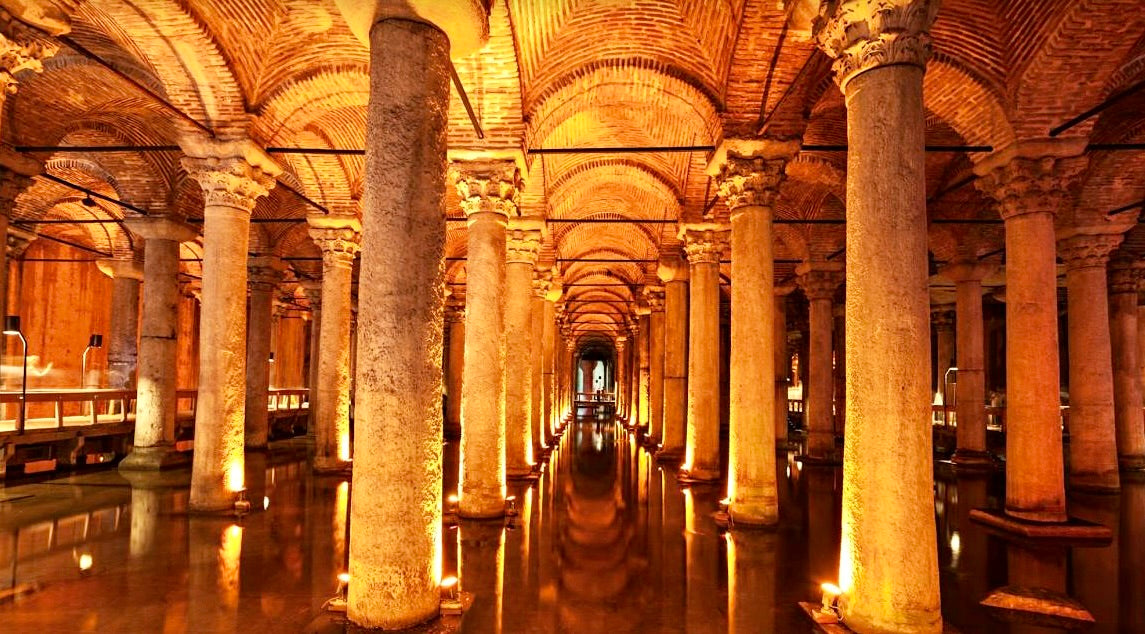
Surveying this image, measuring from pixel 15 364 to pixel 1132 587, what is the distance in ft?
70.0

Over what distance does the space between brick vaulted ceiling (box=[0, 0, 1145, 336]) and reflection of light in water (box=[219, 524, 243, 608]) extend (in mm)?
4839

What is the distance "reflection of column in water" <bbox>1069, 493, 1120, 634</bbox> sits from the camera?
5.36 m

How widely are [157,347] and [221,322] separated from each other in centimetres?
415

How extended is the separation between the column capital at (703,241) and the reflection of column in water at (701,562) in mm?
4152

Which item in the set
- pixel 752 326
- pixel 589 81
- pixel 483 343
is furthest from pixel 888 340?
pixel 589 81

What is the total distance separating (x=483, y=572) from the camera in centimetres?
616

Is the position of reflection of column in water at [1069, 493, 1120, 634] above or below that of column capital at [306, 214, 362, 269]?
below

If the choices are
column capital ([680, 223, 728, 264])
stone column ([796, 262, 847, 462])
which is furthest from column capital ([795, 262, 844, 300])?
column capital ([680, 223, 728, 264])

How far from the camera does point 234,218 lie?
8.70 meters

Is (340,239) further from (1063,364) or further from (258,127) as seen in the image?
(1063,364)

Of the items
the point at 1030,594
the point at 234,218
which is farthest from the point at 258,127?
the point at 1030,594

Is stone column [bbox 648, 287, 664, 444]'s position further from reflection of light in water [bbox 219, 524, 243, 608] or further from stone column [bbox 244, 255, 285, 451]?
reflection of light in water [bbox 219, 524, 243, 608]

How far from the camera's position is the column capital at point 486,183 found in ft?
28.0

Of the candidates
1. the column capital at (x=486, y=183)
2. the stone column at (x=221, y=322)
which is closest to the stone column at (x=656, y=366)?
the column capital at (x=486, y=183)
